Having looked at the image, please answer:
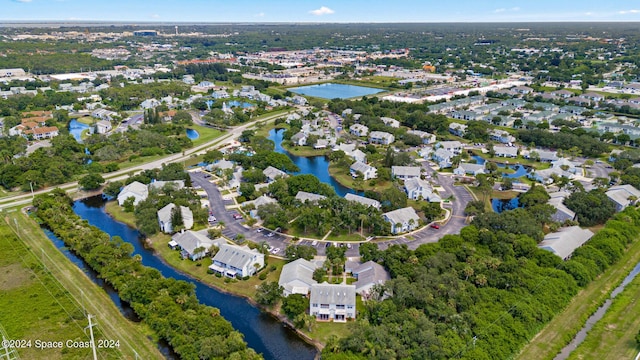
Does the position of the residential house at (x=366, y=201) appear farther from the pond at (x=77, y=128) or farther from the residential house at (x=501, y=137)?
the pond at (x=77, y=128)

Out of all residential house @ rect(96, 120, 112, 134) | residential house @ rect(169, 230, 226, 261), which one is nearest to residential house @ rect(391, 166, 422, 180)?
residential house @ rect(169, 230, 226, 261)

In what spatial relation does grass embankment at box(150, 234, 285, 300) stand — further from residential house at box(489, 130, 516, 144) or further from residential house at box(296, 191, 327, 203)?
residential house at box(489, 130, 516, 144)

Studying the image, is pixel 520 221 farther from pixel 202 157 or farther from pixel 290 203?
pixel 202 157

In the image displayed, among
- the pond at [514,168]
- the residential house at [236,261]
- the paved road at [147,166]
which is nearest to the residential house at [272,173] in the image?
the paved road at [147,166]

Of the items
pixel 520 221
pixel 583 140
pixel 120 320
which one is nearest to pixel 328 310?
pixel 120 320

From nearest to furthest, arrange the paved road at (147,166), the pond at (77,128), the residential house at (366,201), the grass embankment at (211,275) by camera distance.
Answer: the grass embankment at (211,275) → the residential house at (366,201) → the paved road at (147,166) → the pond at (77,128)

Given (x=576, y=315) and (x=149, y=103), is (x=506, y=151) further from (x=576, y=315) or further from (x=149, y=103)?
(x=149, y=103)
